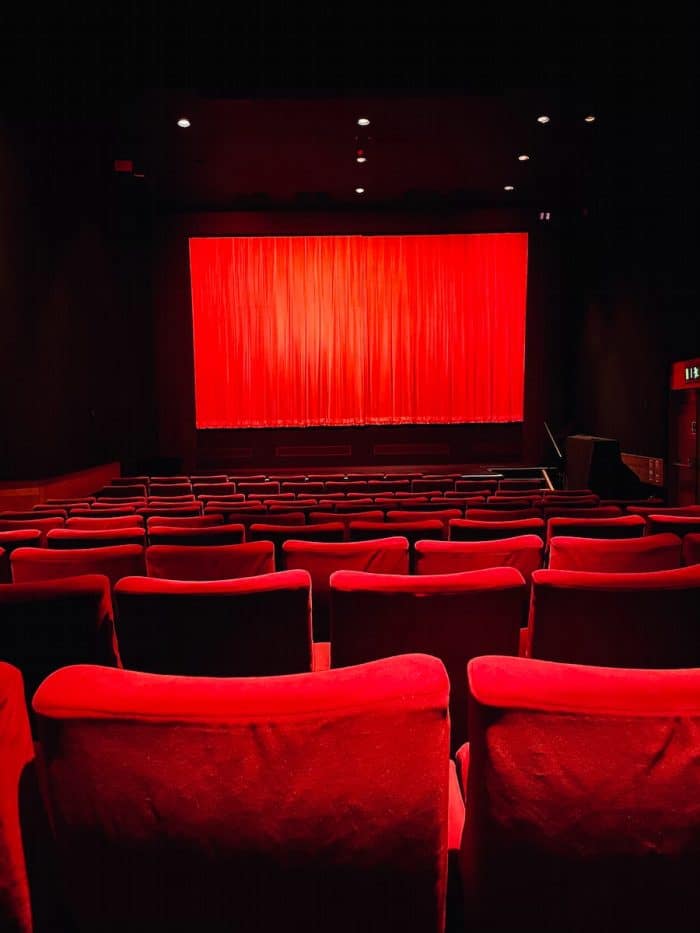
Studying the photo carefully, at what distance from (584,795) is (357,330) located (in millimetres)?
13065

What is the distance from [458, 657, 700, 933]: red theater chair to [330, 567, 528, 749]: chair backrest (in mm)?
631

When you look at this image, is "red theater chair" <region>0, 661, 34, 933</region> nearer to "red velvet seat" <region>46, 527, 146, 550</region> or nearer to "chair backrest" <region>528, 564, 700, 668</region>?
"chair backrest" <region>528, 564, 700, 668</region>

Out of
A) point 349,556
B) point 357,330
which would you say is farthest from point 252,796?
point 357,330

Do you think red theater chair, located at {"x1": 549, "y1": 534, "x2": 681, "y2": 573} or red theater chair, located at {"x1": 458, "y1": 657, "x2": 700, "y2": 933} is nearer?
red theater chair, located at {"x1": 458, "y1": 657, "x2": 700, "y2": 933}

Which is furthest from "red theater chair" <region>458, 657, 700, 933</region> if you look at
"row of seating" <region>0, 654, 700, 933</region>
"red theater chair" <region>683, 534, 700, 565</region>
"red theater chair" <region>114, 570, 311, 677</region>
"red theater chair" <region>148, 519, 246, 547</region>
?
"red theater chair" <region>148, 519, 246, 547</region>

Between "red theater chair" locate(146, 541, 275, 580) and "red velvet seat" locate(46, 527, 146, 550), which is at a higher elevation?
"red theater chair" locate(146, 541, 275, 580)

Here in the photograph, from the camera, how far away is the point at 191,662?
1.67 metres

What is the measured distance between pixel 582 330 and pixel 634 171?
3.27 metres

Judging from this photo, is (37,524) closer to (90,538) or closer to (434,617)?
(90,538)

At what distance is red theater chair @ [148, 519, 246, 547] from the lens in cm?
314

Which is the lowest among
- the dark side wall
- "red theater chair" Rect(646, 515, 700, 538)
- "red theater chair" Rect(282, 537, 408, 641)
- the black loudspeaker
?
the black loudspeaker

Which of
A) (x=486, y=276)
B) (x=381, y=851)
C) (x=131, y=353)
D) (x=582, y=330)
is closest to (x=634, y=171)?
(x=582, y=330)

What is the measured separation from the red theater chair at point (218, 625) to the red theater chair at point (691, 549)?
5.41ft

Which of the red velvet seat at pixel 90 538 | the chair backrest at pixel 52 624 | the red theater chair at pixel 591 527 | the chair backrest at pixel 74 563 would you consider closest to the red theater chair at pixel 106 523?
the red velvet seat at pixel 90 538
